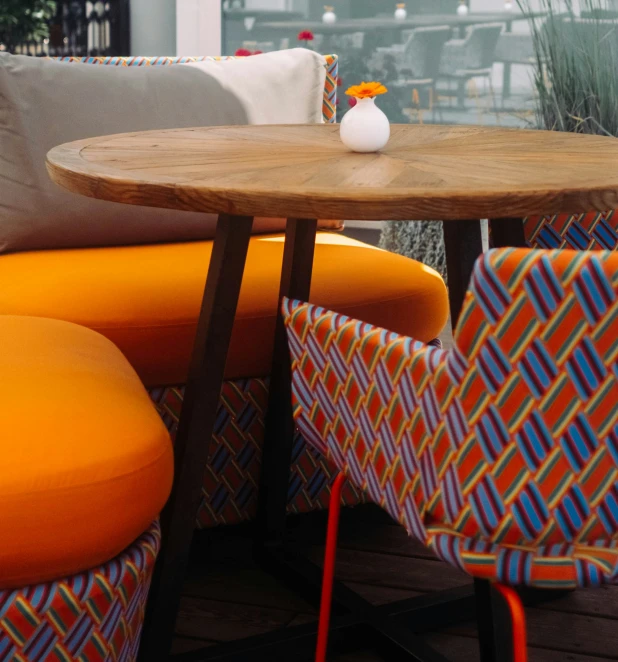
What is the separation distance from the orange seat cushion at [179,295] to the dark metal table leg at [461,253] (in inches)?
20.9

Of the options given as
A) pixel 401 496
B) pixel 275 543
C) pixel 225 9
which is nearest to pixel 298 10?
pixel 225 9

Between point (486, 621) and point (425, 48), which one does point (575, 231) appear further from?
point (425, 48)

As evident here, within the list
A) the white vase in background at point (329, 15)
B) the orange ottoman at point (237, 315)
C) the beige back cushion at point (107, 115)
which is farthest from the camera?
the white vase in background at point (329, 15)

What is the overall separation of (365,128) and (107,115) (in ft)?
3.00

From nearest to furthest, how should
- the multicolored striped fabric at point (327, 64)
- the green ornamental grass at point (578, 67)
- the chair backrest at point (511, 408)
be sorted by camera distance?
the chair backrest at point (511, 408)
the multicolored striped fabric at point (327, 64)
the green ornamental grass at point (578, 67)

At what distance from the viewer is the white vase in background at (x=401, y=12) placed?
190 inches

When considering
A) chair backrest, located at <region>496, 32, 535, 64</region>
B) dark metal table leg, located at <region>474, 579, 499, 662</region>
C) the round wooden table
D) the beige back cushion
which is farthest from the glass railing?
dark metal table leg, located at <region>474, 579, 499, 662</region>

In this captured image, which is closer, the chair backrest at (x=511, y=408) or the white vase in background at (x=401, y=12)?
the chair backrest at (x=511, y=408)

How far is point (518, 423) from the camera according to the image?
35.7 inches

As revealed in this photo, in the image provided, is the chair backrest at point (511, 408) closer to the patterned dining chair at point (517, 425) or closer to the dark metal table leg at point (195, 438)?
the patterned dining chair at point (517, 425)

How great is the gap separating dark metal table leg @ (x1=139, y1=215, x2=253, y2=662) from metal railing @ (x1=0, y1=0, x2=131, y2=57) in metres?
5.14

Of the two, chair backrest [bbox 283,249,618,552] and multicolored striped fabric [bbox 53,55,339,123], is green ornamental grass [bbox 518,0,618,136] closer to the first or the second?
multicolored striped fabric [bbox 53,55,339,123]

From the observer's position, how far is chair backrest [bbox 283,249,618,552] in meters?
0.85

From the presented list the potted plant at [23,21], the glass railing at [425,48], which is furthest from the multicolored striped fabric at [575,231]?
the potted plant at [23,21]
